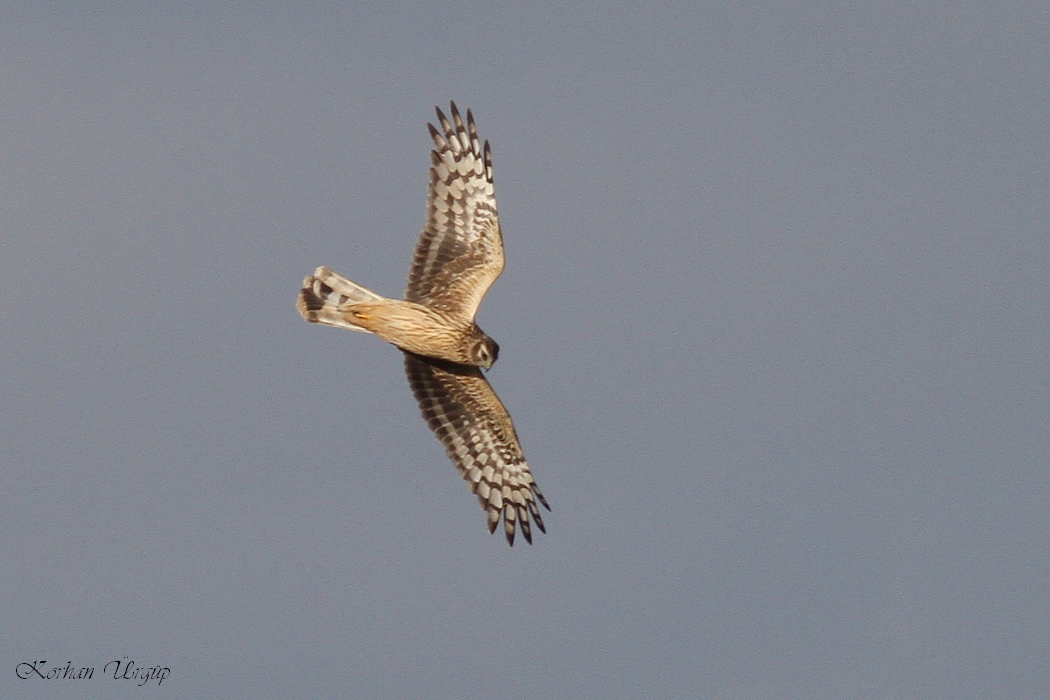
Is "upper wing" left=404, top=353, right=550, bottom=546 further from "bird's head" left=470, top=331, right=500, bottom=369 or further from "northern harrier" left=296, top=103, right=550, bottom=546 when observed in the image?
"bird's head" left=470, top=331, right=500, bottom=369

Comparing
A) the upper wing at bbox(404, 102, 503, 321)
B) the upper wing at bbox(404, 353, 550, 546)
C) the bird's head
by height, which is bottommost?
the upper wing at bbox(404, 353, 550, 546)

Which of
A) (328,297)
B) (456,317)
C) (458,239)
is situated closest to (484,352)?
(456,317)

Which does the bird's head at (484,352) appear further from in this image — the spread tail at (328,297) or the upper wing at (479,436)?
the spread tail at (328,297)

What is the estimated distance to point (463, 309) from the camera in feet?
44.3

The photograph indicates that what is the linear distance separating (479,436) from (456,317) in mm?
1738

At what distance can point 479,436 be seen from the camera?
14.4 meters

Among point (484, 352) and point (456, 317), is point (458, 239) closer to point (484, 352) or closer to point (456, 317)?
point (456, 317)

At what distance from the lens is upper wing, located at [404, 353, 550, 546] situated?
14203 millimetres

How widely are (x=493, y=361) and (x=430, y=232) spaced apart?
173 centimetres

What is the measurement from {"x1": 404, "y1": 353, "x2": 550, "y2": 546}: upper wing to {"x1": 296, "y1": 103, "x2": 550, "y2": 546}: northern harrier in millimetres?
12

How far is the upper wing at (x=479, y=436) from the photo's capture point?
14.2 meters

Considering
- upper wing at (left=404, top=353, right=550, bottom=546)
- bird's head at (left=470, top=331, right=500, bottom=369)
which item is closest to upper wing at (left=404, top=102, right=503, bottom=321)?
bird's head at (left=470, top=331, right=500, bottom=369)

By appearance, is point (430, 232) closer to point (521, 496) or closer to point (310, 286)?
point (310, 286)

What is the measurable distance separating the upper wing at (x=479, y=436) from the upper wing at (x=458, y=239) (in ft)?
3.13
